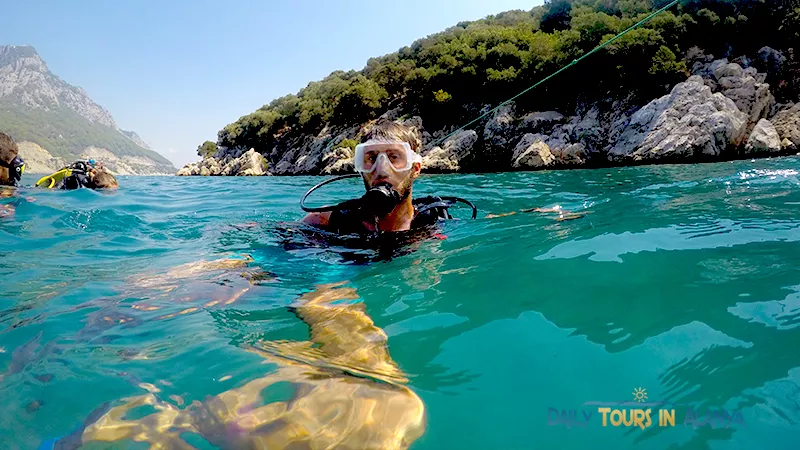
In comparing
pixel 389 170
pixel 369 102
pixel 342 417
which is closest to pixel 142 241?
pixel 389 170

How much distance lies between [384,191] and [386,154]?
44cm

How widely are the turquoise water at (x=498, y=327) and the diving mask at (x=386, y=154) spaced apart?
689 millimetres

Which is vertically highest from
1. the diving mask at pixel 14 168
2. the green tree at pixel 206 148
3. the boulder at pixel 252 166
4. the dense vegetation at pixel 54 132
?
the dense vegetation at pixel 54 132

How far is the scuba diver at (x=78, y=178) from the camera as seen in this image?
734 cm

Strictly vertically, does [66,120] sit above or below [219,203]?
above

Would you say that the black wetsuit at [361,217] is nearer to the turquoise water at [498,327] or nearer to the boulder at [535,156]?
the turquoise water at [498,327]

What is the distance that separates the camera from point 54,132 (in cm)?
15675

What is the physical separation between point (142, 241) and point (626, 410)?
4165 mm

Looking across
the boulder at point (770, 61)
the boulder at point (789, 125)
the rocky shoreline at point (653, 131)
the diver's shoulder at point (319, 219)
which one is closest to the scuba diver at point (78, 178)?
the diver's shoulder at point (319, 219)

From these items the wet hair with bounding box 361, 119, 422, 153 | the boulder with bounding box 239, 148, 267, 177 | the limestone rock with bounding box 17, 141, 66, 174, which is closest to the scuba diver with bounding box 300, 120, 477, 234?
the wet hair with bounding box 361, 119, 422, 153

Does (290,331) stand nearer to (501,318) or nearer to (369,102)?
(501,318)

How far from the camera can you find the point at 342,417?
1046 millimetres

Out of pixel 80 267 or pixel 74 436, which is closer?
pixel 74 436

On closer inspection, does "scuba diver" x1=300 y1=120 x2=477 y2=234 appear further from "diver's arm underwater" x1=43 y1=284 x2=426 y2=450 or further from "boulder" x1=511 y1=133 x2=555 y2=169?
"boulder" x1=511 y1=133 x2=555 y2=169
